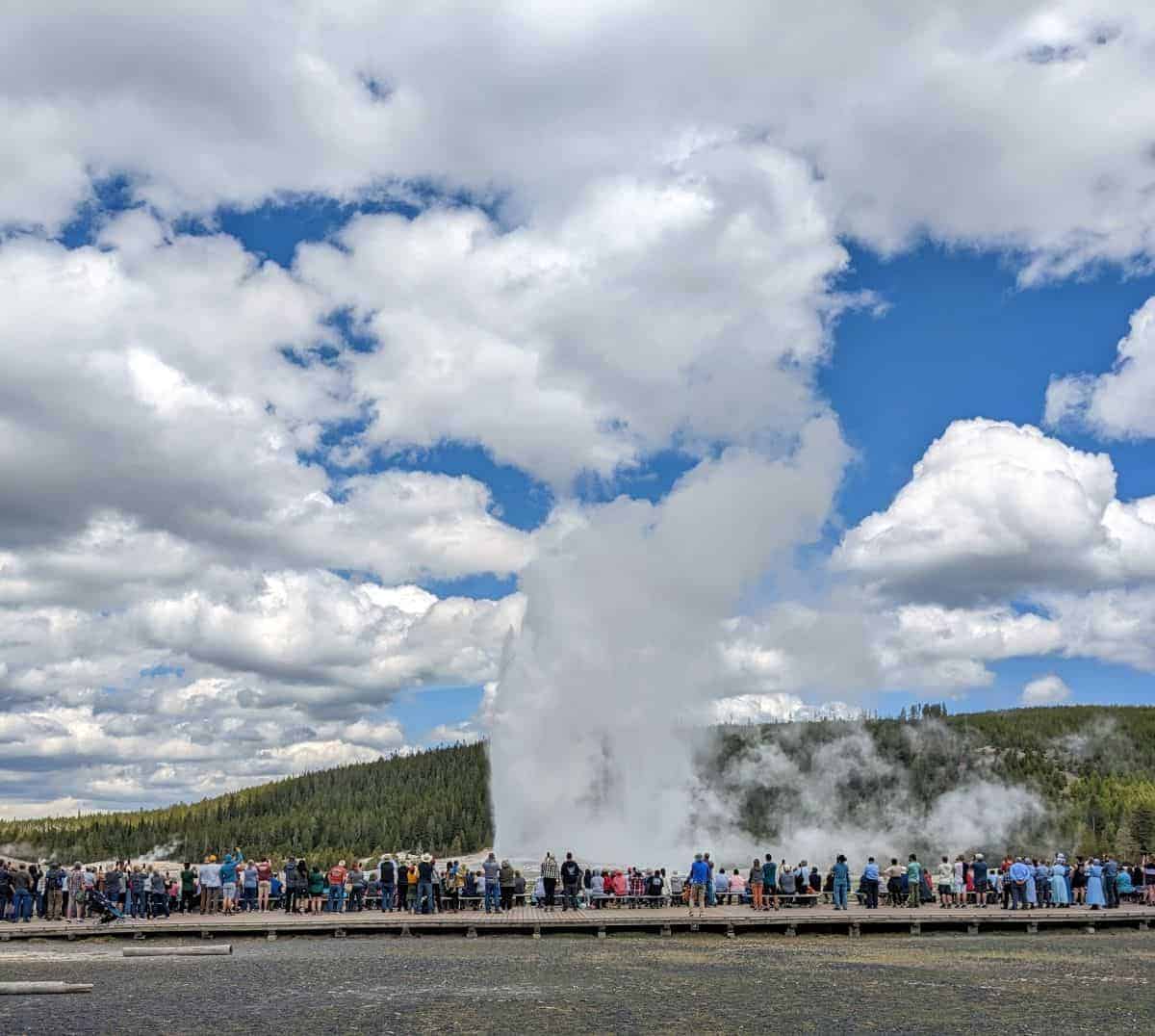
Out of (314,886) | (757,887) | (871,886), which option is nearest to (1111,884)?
(871,886)

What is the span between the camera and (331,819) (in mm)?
141125

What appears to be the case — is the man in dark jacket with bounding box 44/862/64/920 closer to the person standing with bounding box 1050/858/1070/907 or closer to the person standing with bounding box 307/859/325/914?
the person standing with bounding box 307/859/325/914

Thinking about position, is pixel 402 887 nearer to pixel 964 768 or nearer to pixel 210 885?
pixel 210 885

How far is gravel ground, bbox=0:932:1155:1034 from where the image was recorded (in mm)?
17172

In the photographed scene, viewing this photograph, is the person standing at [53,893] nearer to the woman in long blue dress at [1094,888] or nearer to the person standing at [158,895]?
the person standing at [158,895]

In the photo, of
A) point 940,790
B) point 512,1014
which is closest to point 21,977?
point 512,1014

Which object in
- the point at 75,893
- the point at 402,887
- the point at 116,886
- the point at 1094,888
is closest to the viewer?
the point at 116,886

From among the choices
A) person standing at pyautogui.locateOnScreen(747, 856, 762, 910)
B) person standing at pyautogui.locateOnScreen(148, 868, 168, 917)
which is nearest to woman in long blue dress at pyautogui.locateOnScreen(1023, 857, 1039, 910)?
person standing at pyautogui.locateOnScreen(747, 856, 762, 910)

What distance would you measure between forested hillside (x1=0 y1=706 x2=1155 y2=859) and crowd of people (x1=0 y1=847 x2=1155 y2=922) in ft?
234

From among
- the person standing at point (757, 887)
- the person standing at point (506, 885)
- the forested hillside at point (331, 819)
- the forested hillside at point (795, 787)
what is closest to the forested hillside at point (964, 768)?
the forested hillside at point (795, 787)

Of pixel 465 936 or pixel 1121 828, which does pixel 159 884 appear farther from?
pixel 1121 828

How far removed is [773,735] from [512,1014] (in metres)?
137

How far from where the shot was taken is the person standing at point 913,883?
1355 inches

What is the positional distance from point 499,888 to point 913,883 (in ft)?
38.4
